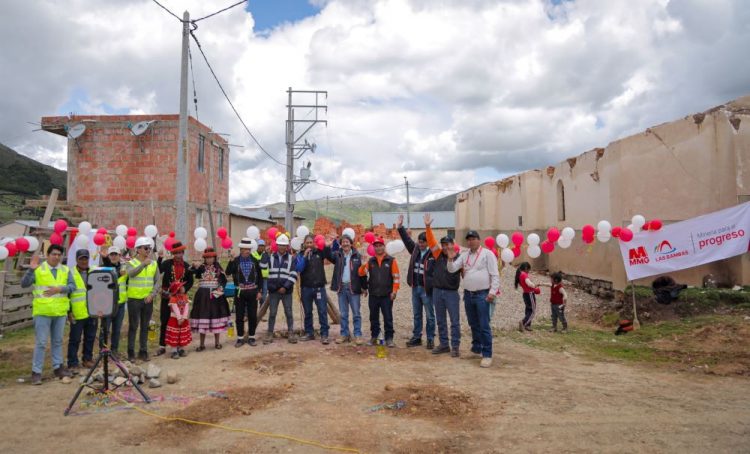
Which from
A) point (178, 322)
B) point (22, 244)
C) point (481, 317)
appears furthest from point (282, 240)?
point (22, 244)

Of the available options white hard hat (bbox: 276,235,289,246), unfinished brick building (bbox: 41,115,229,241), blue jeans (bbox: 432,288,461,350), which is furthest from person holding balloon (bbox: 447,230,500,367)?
unfinished brick building (bbox: 41,115,229,241)

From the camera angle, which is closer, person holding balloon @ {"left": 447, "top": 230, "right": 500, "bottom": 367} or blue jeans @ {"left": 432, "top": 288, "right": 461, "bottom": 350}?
person holding balloon @ {"left": 447, "top": 230, "right": 500, "bottom": 367}

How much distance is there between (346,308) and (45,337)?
4.49 meters

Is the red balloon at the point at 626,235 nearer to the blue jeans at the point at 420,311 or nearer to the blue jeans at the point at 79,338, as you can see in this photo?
the blue jeans at the point at 420,311

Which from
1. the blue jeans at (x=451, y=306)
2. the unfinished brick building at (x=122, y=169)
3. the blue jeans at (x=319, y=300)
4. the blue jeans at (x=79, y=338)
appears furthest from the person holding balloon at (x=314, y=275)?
the unfinished brick building at (x=122, y=169)

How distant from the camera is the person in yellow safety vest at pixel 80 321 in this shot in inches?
261

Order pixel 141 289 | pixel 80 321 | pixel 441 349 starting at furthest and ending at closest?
pixel 441 349, pixel 141 289, pixel 80 321

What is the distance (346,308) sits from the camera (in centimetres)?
874

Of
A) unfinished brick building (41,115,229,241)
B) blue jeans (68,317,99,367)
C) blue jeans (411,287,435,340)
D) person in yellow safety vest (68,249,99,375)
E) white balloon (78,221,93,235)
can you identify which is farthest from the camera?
unfinished brick building (41,115,229,241)

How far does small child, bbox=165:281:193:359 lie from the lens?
7637 mm

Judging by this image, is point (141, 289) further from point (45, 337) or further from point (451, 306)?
point (451, 306)

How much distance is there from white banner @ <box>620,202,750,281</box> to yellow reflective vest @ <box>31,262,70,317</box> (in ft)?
34.6

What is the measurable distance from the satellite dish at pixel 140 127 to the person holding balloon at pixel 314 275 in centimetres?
1250

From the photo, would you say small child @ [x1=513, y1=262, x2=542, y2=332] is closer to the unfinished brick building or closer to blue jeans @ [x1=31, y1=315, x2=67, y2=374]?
blue jeans @ [x1=31, y1=315, x2=67, y2=374]
